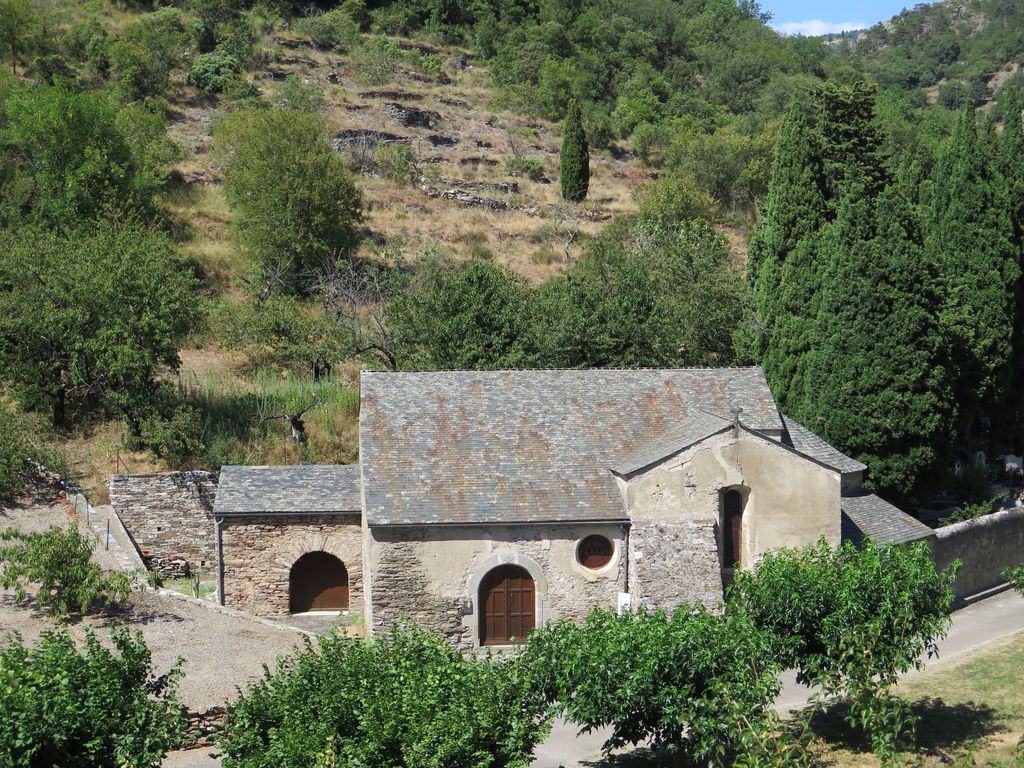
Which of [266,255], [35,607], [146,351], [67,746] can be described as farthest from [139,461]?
[67,746]

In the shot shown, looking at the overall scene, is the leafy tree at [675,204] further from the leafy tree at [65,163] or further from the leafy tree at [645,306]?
the leafy tree at [65,163]

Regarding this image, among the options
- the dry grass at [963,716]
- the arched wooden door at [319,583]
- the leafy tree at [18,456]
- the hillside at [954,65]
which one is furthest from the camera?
the hillside at [954,65]

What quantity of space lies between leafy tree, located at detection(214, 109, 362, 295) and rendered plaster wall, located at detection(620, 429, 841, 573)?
26.3 meters

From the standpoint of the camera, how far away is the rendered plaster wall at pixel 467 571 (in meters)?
26.6

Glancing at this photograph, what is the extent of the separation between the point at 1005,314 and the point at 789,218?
30.1 feet

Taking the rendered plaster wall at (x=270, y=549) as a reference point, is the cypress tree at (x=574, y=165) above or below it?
above

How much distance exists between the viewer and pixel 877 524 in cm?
3036

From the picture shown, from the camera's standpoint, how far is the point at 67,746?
1653 cm

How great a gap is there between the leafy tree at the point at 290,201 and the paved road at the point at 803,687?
3001 centimetres

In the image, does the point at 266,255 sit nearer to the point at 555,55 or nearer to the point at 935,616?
the point at 935,616

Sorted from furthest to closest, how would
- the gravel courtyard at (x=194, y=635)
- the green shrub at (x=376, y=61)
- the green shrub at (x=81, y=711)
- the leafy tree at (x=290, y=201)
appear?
1. the green shrub at (x=376, y=61)
2. the leafy tree at (x=290, y=201)
3. the gravel courtyard at (x=194, y=635)
4. the green shrub at (x=81, y=711)

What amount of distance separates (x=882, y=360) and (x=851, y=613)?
1613cm

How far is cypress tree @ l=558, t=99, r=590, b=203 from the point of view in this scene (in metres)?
68.6

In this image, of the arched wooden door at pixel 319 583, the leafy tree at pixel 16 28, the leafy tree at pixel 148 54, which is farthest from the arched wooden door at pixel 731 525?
the leafy tree at pixel 16 28
